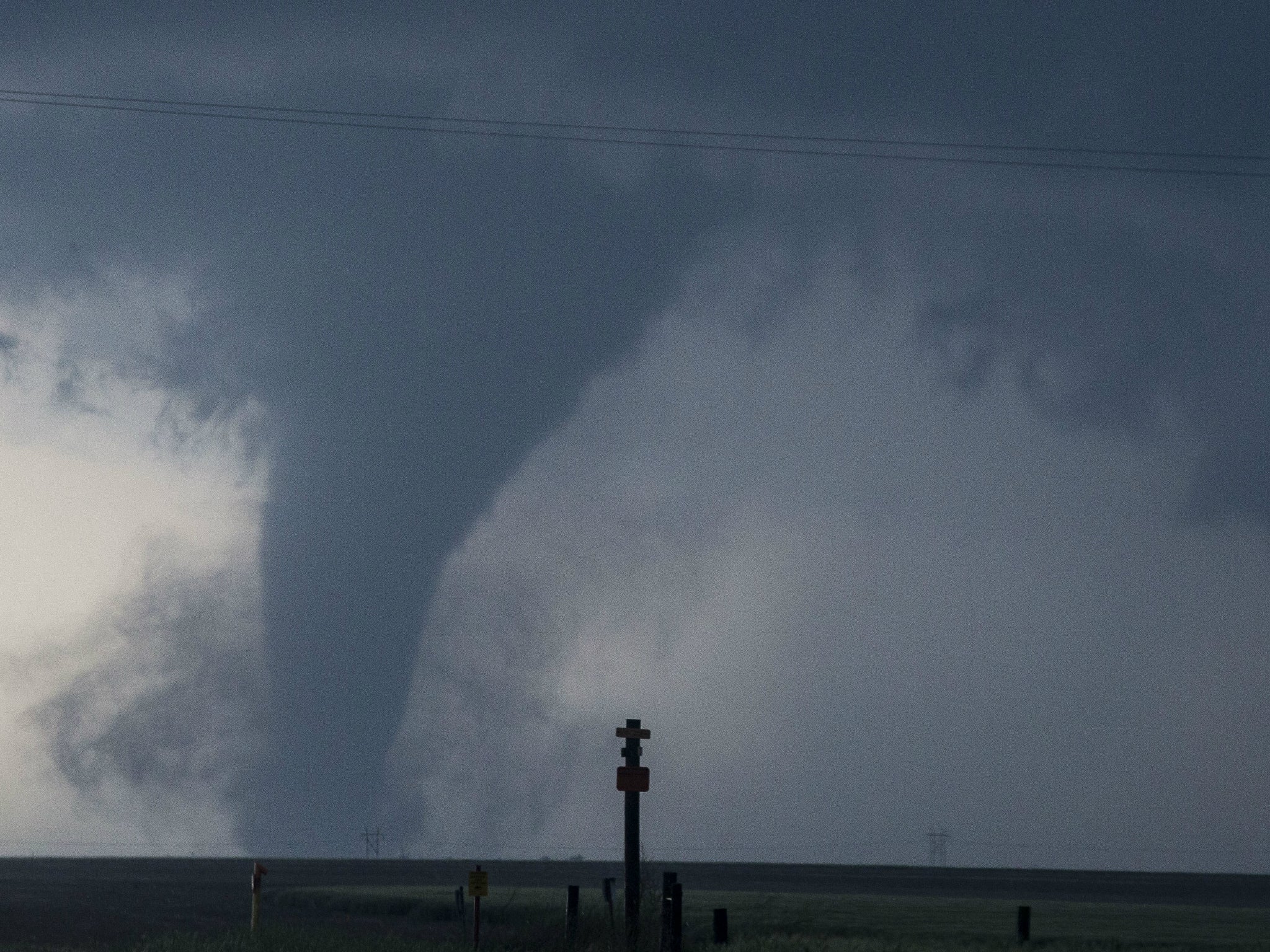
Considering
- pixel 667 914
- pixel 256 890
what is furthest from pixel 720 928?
pixel 256 890

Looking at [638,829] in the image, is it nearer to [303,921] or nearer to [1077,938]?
[1077,938]

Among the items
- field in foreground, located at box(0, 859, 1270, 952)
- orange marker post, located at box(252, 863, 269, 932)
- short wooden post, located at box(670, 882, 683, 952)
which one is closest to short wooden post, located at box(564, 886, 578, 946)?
field in foreground, located at box(0, 859, 1270, 952)

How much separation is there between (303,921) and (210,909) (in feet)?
33.1

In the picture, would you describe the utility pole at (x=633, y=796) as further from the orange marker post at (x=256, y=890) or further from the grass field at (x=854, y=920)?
the orange marker post at (x=256, y=890)

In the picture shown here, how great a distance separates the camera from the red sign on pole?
32.2 m

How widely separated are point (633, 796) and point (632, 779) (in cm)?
69

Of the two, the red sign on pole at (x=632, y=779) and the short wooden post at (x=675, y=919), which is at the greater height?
the red sign on pole at (x=632, y=779)

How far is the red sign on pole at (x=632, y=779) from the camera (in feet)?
106

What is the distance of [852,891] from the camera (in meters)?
83.2

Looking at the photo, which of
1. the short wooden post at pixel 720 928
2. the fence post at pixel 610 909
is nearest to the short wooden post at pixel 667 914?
the short wooden post at pixel 720 928

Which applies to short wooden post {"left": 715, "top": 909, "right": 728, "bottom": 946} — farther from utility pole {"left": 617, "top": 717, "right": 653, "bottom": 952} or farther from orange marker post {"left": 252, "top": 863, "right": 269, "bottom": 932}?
orange marker post {"left": 252, "top": 863, "right": 269, "bottom": 932}

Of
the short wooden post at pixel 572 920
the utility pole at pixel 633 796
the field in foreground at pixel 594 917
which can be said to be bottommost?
the field in foreground at pixel 594 917

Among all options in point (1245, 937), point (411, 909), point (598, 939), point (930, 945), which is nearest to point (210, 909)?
point (411, 909)

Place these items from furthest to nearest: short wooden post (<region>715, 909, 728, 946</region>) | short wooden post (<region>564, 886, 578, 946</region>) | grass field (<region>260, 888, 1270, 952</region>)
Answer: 1. grass field (<region>260, 888, 1270, 952</region>)
2. short wooden post (<region>564, 886, 578, 946</region>)
3. short wooden post (<region>715, 909, 728, 946</region>)
